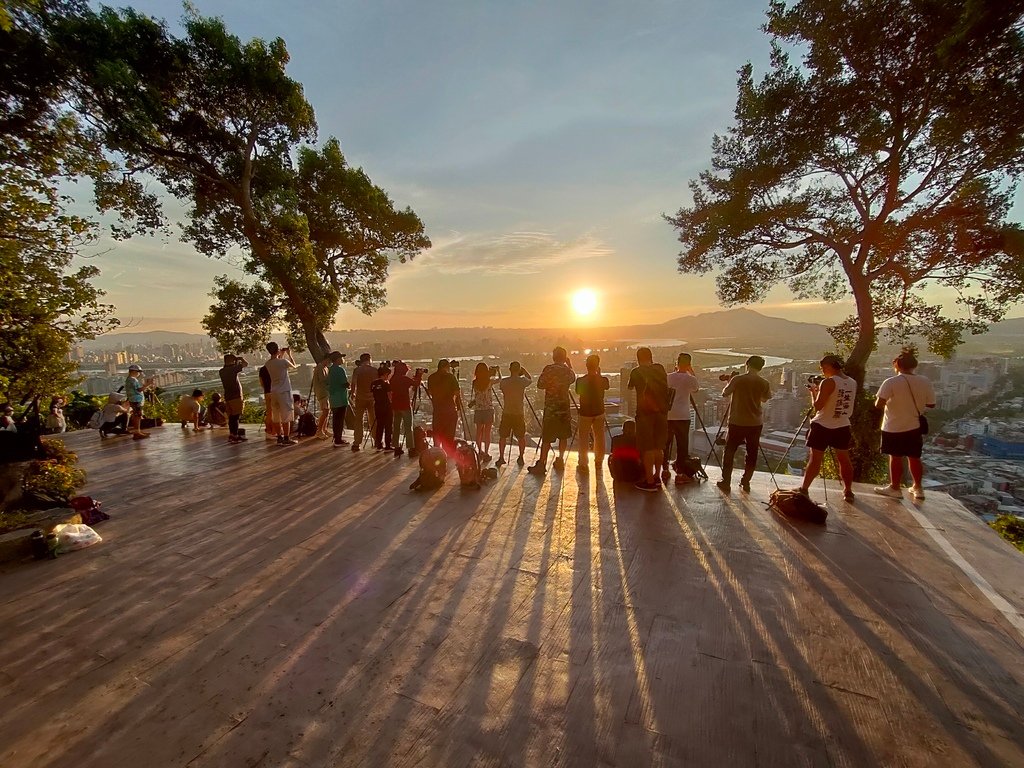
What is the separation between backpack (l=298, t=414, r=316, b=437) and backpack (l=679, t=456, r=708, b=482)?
762 centimetres

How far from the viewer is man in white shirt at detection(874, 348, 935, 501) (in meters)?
4.76

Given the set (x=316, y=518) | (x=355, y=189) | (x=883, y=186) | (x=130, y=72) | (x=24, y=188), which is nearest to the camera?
(x=24, y=188)

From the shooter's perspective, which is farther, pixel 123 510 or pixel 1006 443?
pixel 1006 443

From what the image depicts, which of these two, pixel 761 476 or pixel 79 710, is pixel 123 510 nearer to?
pixel 79 710

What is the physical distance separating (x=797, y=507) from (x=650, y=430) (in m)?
1.76

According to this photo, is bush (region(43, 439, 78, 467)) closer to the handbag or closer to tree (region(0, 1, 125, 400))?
tree (region(0, 1, 125, 400))

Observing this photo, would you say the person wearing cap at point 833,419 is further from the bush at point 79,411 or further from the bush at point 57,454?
the bush at point 79,411

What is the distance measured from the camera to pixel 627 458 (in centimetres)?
572

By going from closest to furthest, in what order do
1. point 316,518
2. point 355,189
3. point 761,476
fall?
point 316,518 → point 761,476 → point 355,189

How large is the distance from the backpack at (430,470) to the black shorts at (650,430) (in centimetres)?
273

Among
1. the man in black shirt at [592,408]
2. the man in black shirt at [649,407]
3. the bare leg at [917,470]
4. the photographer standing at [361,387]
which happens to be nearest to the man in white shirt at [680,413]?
the man in black shirt at [649,407]

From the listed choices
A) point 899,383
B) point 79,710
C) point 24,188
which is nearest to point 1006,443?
point 899,383

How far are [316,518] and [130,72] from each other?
37.8 ft

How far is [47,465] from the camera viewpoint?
4.81m
